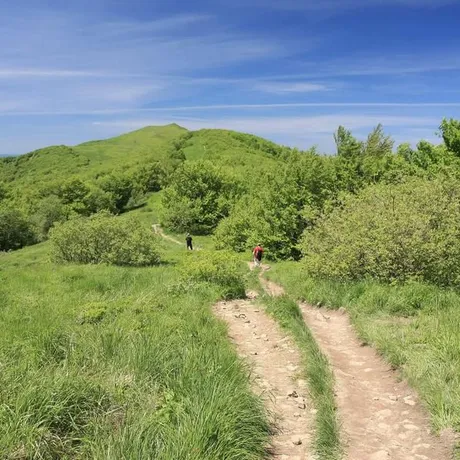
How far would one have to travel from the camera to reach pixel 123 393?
16.5 ft

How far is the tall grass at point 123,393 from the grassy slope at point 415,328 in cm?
227

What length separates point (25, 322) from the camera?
7.56 m

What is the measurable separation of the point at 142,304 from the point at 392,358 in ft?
17.7

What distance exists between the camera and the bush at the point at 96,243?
23500mm

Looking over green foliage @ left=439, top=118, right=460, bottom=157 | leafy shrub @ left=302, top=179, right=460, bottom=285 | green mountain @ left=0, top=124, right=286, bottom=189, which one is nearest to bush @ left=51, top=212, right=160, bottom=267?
leafy shrub @ left=302, top=179, right=460, bottom=285

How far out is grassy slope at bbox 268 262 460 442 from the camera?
5.60 m

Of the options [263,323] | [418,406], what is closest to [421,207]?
[263,323]

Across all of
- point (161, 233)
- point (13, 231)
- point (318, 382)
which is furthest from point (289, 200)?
point (13, 231)

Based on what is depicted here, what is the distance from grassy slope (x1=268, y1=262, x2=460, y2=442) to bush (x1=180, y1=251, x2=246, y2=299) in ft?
6.17

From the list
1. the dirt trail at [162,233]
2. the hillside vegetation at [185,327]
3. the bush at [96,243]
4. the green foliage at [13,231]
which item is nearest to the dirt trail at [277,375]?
the hillside vegetation at [185,327]

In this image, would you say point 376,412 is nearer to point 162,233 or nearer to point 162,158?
point 162,233

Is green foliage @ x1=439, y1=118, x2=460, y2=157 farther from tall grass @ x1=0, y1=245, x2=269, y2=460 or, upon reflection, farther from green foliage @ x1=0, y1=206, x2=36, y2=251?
green foliage @ x1=0, y1=206, x2=36, y2=251

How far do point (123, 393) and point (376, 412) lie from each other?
10.7 ft

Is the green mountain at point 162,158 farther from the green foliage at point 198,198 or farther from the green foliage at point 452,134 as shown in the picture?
the green foliage at point 452,134
